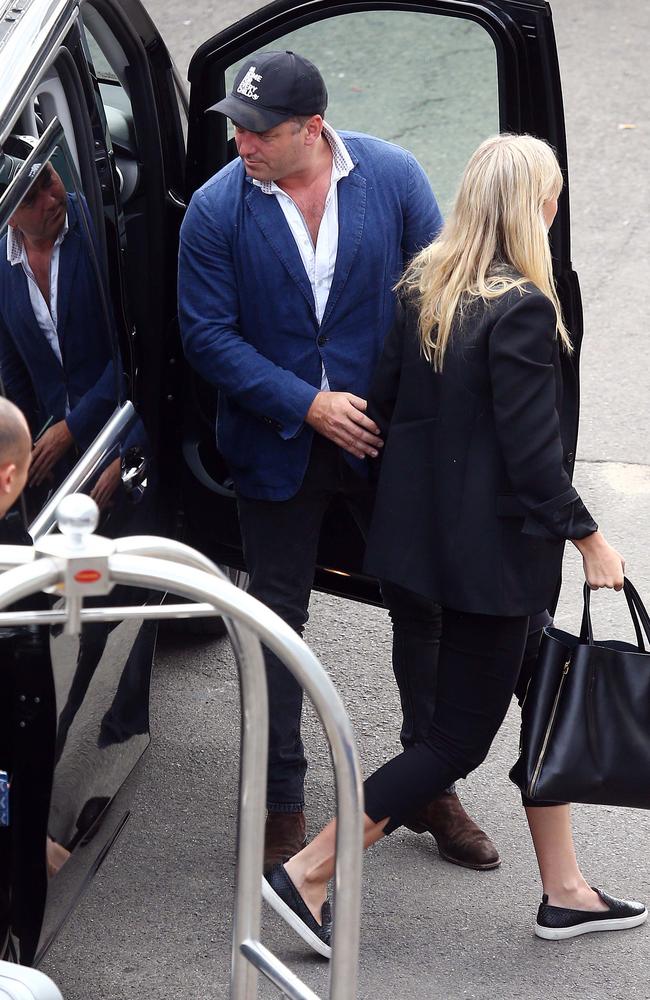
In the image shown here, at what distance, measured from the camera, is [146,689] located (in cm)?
288

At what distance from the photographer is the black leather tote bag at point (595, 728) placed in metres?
2.70

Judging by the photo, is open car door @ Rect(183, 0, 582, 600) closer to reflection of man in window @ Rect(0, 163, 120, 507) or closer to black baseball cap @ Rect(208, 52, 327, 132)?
black baseball cap @ Rect(208, 52, 327, 132)

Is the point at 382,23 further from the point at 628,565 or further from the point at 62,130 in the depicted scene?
the point at 62,130

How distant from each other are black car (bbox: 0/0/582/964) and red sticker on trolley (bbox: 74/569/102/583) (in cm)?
73

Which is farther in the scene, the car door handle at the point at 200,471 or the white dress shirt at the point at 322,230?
the car door handle at the point at 200,471

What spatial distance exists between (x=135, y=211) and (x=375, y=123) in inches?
192

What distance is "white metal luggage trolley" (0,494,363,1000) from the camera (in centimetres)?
154

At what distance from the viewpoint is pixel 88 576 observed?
154 centimetres

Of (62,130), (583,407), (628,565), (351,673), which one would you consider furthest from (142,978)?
(583,407)

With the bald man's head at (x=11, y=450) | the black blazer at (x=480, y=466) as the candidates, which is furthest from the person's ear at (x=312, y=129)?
the bald man's head at (x=11, y=450)

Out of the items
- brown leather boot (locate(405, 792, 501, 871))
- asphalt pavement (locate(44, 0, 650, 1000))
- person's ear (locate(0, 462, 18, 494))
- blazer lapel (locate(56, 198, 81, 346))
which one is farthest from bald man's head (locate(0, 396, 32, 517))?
brown leather boot (locate(405, 792, 501, 871))

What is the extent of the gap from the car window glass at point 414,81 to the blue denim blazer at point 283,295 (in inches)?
155

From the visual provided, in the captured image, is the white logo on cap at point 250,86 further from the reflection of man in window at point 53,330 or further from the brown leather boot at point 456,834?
the brown leather boot at point 456,834

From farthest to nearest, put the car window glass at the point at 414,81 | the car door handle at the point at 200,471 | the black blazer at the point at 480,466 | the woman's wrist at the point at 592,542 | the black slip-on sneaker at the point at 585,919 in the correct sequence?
the car window glass at the point at 414,81
the car door handle at the point at 200,471
the black slip-on sneaker at the point at 585,919
the woman's wrist at the point at 592,542
the black blazer at the point at 480,466
